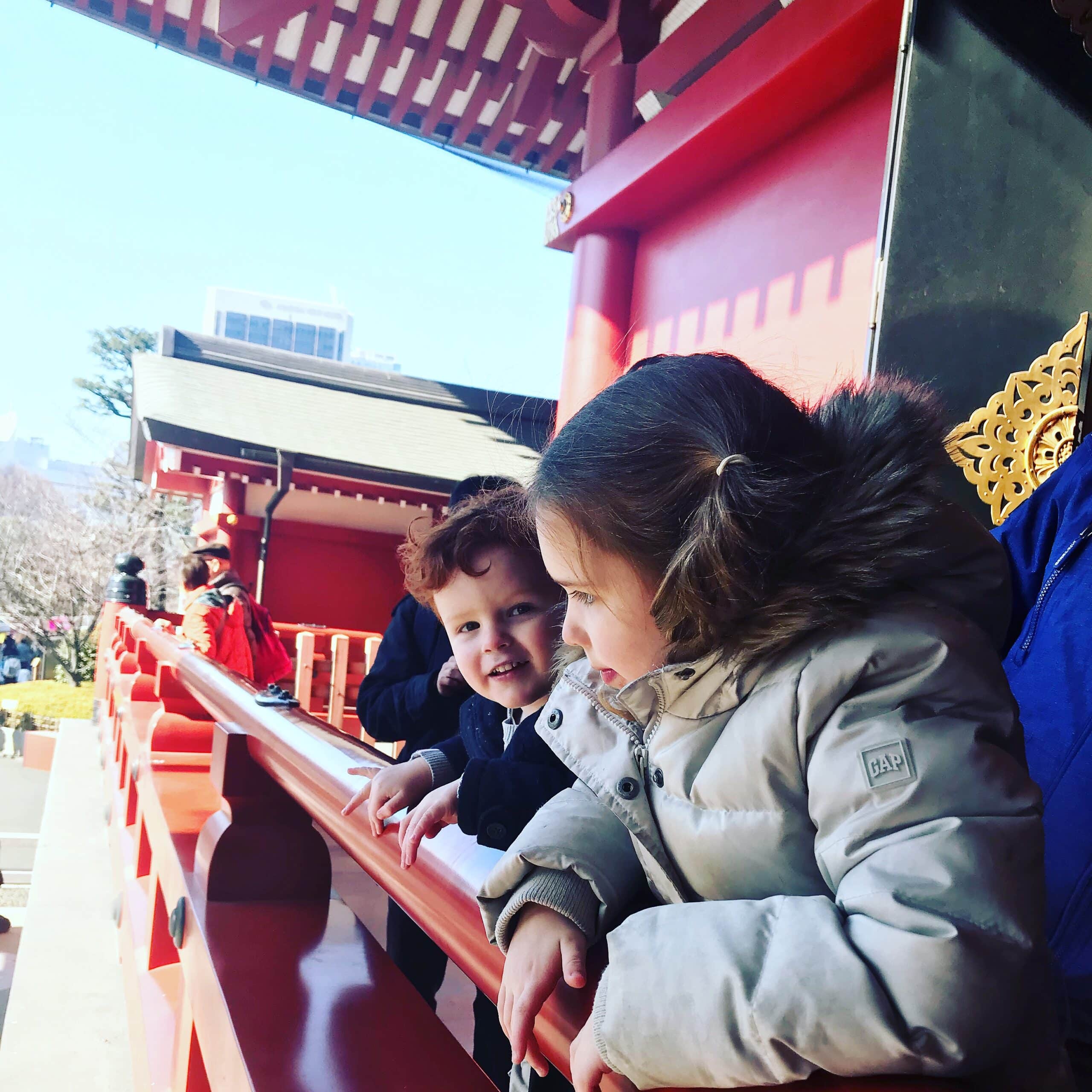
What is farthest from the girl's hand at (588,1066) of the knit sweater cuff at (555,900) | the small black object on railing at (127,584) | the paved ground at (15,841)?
the small black object on railing at (127,584)

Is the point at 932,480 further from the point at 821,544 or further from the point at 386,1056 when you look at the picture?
the point at 386,1056

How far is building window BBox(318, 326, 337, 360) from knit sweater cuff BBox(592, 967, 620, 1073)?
80.6 m

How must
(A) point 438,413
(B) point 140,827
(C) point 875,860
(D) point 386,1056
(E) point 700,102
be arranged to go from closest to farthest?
(C) point 875,860 → (D) point 386,1056 → (B) point 140,827 → (E) point 700,102 → (A) point 438,413

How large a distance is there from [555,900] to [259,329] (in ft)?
266

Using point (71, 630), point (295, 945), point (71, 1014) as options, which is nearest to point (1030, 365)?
point (295, 945)

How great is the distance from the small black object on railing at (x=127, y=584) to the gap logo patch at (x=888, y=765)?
309 inches

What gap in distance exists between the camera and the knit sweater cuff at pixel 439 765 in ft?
4.11

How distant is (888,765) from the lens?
613mm

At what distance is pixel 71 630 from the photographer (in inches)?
717

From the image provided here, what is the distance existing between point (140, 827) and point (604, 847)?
7.26 ft

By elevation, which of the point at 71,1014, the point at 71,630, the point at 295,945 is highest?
the point at 295,945

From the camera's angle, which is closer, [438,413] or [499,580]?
[499,580]

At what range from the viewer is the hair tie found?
30.4 inches

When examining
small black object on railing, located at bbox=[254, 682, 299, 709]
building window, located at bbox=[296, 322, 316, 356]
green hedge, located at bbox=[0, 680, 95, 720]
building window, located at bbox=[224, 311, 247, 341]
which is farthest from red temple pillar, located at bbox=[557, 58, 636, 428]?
building window, located at bbox=[296, 322, 316, 356]
